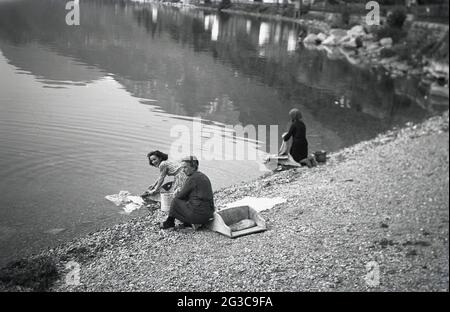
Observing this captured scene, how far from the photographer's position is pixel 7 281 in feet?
34.1

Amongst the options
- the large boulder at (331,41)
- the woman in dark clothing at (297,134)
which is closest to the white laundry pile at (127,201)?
the woman in dark clothing at (297,134)

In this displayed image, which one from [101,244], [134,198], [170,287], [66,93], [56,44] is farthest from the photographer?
[56,44]

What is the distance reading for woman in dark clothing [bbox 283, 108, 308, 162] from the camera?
55.1ft

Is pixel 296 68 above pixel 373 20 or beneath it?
beneath

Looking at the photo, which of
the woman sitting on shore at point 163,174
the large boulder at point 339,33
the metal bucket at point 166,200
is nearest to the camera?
the metal bucket at point 166,200

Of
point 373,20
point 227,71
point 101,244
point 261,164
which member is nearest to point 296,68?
point 227,71

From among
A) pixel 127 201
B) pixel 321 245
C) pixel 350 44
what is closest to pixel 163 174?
pixel 127 201

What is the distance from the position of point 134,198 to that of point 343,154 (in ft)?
25.6

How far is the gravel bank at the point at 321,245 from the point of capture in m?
8.88

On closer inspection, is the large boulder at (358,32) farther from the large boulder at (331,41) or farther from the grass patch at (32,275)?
the grass patch at (32,275)

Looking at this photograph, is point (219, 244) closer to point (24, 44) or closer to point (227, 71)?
point (227, 71)

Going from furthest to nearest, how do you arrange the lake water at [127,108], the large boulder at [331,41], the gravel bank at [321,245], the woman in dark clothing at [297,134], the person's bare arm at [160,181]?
1. the large boulder at [331,41]
2. the woman in dark clothing at [297,134]
3. the lake water at [127,108]
4. the person's bare arm at [160,181]
5. the gravel bank at [321,245]

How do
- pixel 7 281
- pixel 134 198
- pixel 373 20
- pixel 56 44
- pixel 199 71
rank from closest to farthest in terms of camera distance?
pixel 7 281
pixel 134 198
pixel 199 71
pixel 56 44
pixel 373 20

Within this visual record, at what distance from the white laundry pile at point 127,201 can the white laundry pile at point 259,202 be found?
125 inches
